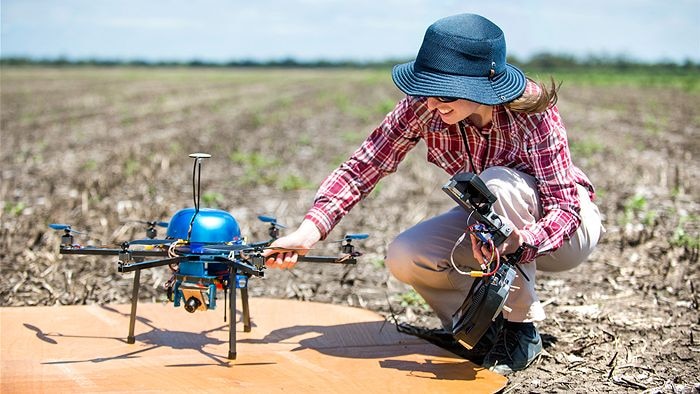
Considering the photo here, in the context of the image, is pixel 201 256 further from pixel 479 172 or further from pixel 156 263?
pixel 479 172

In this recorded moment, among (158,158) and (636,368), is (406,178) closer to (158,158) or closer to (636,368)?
(158,158)

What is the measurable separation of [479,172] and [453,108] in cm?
52

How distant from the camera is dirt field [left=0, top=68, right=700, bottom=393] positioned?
391 centimetres

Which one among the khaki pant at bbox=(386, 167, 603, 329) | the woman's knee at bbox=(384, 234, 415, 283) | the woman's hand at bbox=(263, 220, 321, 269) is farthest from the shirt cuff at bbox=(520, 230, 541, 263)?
the woman's hand at bbox=(263, 220, 321, 269)

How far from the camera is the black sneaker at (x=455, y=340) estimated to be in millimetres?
3783

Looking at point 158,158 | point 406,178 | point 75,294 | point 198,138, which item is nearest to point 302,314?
point 75,294

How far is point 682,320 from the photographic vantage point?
418cm

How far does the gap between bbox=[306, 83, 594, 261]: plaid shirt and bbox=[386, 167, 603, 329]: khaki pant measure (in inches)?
3.6

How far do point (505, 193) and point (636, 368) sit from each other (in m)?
0.93

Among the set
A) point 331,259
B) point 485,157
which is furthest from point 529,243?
point 331,259

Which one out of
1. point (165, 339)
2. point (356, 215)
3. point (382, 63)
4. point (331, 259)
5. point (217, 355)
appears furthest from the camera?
point (382, 63)

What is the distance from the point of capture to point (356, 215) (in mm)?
6953

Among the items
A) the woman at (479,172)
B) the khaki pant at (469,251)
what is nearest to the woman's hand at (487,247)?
the woman at (479,172)

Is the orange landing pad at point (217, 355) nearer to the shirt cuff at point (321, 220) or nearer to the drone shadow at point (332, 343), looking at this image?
the drone shadow at point (332, 343)
